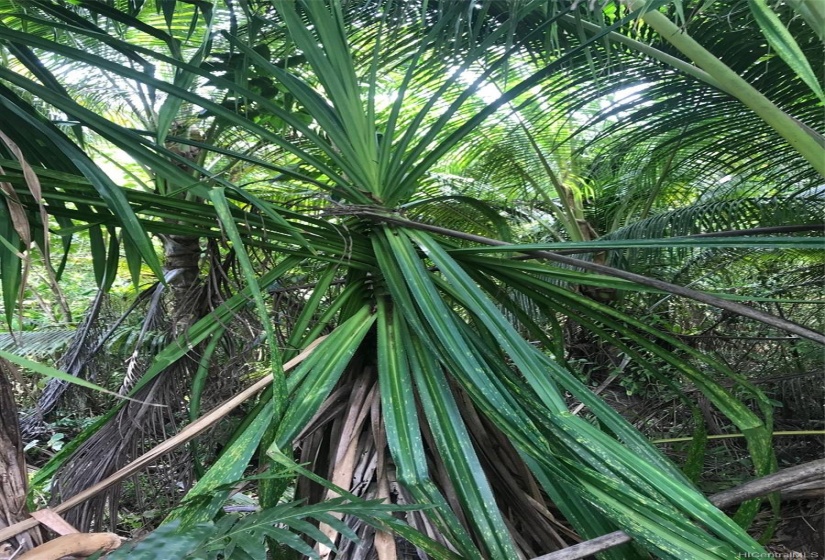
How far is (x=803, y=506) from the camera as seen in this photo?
1107 mm

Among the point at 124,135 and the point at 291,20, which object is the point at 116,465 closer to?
the point at 124,135

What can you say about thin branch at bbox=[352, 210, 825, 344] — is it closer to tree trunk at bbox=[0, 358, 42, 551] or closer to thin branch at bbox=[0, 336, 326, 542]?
thin branch at bbox=[0, 336, 326, 542]

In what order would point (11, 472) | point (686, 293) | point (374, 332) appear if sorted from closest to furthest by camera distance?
1. point (11, 472)
2. point (686, 293)
3. point (374, 332)

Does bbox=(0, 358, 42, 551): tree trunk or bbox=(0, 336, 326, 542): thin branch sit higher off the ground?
bbox=(0, 358, 42, 551): tree trunk

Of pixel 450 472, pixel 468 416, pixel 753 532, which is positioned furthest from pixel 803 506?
pixel 450 472

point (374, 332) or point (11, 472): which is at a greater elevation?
point (11, 472)

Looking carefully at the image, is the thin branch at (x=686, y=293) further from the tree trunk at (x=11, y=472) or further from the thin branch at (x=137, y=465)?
the tree trunk at (x=11, y=472)

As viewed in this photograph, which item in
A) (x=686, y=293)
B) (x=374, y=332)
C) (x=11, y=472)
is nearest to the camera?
(x=11, y=472)

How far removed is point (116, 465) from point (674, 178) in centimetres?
237

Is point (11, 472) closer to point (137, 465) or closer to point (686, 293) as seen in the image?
point (137, 465)

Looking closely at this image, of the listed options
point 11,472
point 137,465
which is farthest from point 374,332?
point 11,472

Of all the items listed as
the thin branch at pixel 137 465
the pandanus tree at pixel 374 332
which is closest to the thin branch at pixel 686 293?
the pandanus tree at pixel 374 332

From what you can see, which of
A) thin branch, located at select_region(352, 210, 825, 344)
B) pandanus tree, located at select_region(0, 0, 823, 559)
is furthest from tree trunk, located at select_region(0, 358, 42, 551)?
thin branch, located at select_region(352, 210, 825, 344)

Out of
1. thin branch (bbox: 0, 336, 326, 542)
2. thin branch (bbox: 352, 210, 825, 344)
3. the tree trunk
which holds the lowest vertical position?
thin branch (bbox: 352, 210, 825, 344)
